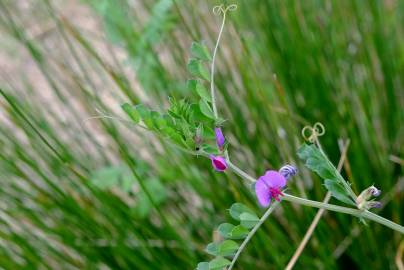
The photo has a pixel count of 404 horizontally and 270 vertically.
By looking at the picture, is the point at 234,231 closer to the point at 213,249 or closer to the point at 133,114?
the point at 213,249

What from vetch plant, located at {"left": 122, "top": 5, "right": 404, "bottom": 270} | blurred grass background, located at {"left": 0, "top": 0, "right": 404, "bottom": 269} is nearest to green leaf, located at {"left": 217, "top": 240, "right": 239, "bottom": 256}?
vetch plant, located at {"left": 122, "top": 5, "right": 404, "bottom": 270}

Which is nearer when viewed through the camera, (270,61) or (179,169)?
(179,169)

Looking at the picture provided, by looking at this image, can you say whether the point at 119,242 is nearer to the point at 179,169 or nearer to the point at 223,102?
the point at 179,169

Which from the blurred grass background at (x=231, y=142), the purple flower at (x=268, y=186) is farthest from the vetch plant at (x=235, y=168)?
the blurred grass background at (x=231, y=142)

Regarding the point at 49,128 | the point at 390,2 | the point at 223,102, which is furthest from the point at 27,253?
the point at 390,2

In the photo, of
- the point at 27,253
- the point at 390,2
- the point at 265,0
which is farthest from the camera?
the point at 390,2

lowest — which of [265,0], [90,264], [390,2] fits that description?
[90,264]

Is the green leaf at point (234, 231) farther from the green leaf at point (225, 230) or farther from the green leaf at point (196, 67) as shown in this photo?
the green leaf at point (196, 67)
